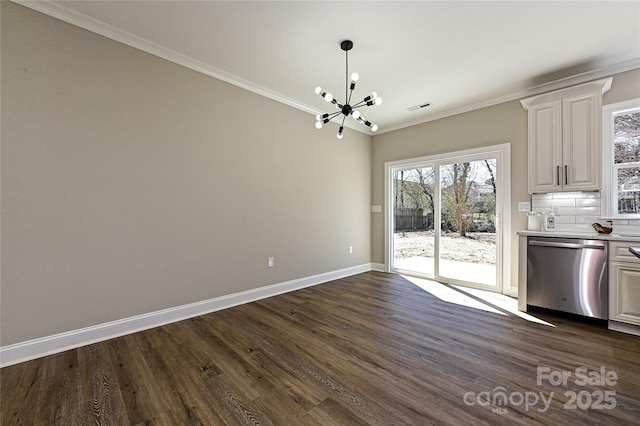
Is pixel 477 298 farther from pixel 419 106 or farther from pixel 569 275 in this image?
pixel 419 106

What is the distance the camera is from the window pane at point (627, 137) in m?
3.12

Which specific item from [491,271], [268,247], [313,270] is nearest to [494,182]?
[491,271]

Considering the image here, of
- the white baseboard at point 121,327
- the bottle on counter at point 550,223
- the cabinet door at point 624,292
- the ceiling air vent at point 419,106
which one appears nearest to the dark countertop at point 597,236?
the cabinet door at point 624,292

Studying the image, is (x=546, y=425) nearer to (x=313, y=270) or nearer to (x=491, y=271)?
(x=491, y=271)

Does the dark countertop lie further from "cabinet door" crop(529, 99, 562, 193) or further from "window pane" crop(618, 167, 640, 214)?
"cabinet door" crop(529, 99, 562, 193)

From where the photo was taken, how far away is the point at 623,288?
2.73 meters

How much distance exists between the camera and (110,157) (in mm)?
2627

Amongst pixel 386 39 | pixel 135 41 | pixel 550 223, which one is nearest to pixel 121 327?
pixel 135 41

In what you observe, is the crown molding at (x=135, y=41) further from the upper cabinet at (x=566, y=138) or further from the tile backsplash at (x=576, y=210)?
the tile backsplash at (x=576, y=210)

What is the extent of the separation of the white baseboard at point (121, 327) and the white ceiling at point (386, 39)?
288 centimetres

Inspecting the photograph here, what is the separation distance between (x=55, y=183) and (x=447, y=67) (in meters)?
4.34

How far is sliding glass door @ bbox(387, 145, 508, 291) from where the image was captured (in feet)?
13.7

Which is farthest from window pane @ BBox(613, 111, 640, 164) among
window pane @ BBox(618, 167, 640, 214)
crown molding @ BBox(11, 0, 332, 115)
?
crown molding @ BBox(11, 0, 332, 115)

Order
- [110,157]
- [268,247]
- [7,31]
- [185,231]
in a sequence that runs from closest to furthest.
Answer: [7,31]
[110,157]
[185,231]
[268,247]
